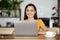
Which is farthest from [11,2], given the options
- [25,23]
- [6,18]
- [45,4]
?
[25,23]

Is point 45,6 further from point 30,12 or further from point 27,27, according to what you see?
point 27,27

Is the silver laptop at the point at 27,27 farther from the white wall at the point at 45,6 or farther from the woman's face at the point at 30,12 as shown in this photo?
the white wall at the point at 45,6

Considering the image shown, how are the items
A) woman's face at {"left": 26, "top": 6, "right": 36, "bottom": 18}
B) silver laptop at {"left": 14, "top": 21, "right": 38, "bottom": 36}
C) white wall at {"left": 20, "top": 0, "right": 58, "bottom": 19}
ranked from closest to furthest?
silver laptop at {"left": 14, "top": 21, "right": 38, "bottom": 36}, woman's face at {"left": 26, "top": 6, "right": 36, "bottom": 18}, white wall at {"left": 20, "top": 0, "right": 58, "bottom": 19}

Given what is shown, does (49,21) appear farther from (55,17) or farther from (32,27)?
(32,27)

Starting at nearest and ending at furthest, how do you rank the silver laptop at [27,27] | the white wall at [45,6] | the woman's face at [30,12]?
the silver laptop at [27,27] < the woman's face at [30,12] < the white wall at [45,6]

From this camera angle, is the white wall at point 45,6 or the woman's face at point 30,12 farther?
the white wall at point 45,6

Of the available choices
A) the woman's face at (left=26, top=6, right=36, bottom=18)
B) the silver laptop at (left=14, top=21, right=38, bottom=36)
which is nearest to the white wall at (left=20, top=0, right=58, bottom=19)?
the woman's face at (left=26, top=6, right=36, bottom=18)

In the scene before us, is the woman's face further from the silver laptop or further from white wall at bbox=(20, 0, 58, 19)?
white wall at bbox=(20, 0, 58, 19)

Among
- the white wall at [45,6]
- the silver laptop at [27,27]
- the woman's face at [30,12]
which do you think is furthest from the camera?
the white wall at [45,6]

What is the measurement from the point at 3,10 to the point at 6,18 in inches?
12.0

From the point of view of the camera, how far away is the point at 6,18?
231 inches

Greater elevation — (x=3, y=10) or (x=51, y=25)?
(x=3, y=10)

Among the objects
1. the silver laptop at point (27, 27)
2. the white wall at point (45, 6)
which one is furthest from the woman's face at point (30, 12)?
the white wall at point (45, 6)

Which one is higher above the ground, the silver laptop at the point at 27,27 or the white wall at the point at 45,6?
the white wall at the point at 45,6
